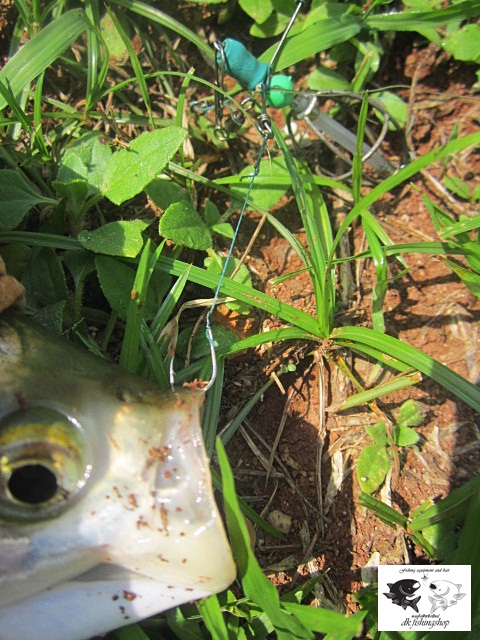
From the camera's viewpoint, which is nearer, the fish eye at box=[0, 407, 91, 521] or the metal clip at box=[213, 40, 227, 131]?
the fish eye at box=[0, 407, 91, 521]

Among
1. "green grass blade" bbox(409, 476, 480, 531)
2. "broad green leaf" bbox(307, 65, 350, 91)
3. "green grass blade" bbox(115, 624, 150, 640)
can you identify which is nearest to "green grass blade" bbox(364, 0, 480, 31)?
"broad green leaf" bbox(307, 65, 350, 91)

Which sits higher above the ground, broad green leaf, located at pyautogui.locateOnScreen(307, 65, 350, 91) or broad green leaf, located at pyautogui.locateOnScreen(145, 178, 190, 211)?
broad green leaf, located at pyautogui.locateOnScreen(307, 65, 350, 91)

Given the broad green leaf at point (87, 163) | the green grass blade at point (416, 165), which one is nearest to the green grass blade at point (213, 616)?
the green grass blade at point (416, 165)

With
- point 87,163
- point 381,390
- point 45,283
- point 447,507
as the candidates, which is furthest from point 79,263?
point 447,507

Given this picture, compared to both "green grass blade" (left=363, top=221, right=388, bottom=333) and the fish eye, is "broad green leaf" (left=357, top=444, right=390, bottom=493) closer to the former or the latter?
"green grass blade" (left=363, top=221, right=388, bottom=333)

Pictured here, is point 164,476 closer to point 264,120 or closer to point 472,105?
point 264,120

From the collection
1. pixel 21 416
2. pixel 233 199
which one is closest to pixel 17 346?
pixel 21 416
